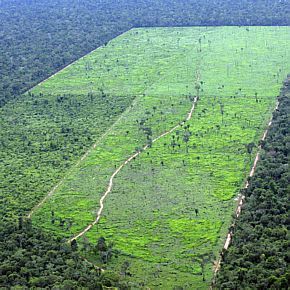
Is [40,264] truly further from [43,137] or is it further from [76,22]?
[76,22]

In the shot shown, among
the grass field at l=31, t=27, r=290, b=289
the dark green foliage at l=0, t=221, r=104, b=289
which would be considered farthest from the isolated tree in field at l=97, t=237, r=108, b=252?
the dark green foliage at l=0, t=221, r=104, b=289

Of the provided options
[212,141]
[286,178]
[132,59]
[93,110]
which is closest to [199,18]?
[132,59]

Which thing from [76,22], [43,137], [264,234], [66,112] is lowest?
[76,22]

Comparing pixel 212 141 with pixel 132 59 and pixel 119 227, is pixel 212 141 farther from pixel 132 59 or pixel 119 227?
pixel 132 59

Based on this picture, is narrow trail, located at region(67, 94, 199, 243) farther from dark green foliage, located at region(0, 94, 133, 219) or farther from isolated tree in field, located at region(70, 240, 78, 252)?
dark green foliage, located at region(0, 94, 133, 219)

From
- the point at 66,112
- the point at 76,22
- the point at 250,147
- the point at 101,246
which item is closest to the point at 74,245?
the point at 101,246

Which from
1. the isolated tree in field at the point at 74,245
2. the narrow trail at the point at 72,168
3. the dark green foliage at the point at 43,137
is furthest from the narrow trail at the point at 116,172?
the narrow trail at the point at 72,168

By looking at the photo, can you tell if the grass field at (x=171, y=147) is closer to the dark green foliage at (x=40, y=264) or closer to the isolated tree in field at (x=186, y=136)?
the isolated tree in field at (x=186, y=136)
